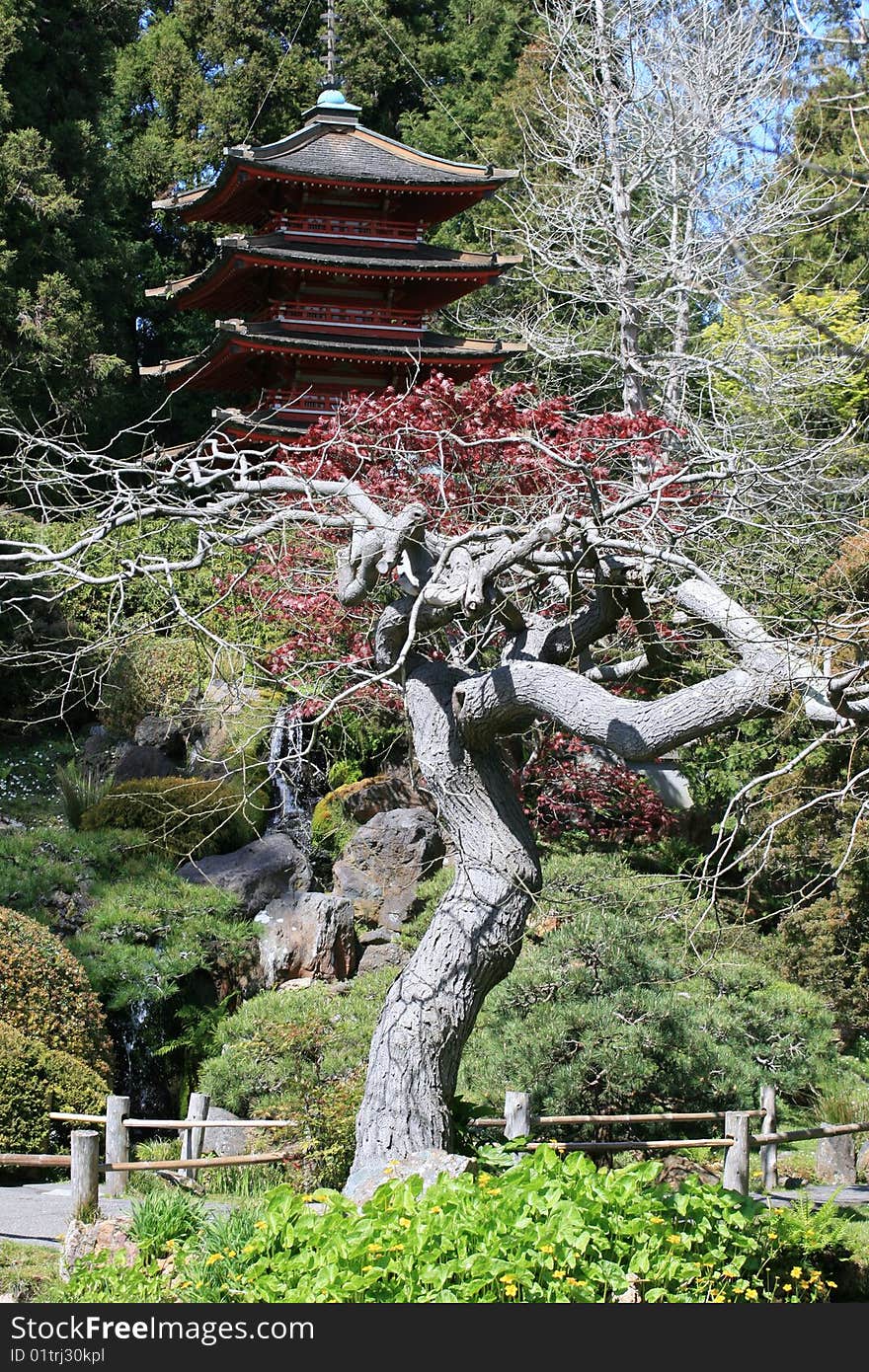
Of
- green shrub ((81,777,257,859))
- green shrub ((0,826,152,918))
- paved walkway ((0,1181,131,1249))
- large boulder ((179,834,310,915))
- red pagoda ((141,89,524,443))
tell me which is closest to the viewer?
paved walkway ((0,1181,131,1249))

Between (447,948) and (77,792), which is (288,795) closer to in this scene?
(77,792)

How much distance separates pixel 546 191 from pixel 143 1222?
18708mm

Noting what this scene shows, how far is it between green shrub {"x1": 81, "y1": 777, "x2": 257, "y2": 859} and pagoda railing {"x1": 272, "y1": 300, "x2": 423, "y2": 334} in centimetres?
810

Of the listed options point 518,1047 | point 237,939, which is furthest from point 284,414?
point 518,1047

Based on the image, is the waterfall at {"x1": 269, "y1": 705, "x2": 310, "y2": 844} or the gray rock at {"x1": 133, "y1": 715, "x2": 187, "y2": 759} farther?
the gray rock at {"x1": 133, "y1": 715, "x2": 187, "y2": 759}

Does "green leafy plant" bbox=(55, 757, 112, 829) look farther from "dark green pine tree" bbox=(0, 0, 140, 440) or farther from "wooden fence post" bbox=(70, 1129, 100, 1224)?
"wooden fence post" bbox=(70, 1129, 100, 1224)

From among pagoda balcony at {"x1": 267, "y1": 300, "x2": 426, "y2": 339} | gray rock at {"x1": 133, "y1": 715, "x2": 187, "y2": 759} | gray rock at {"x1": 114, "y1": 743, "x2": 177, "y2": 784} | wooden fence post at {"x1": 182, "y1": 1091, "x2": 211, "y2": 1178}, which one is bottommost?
wooden fence post at {"x1": 182, "y1": 1091, "x2": 211, "y2": 1178}

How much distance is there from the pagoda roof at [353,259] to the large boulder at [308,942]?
383 inches

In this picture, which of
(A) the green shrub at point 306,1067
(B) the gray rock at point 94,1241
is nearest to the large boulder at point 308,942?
(A) the green shrub at point 306,1067

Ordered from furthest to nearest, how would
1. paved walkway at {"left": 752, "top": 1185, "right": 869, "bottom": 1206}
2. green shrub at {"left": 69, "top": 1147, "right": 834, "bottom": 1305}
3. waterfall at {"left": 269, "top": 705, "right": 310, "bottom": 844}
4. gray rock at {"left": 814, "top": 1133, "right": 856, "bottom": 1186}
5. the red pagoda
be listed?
1. the red pagoda
2. waterfall at {"left": 269, "top": 705, "right": 310, "bottom": 844}
3. gray rock at {"left": 814, "top": 1133, "right": 856, "bottom": 1186}
4. paved walkway at {"left": 752, "top": 1185, "right": 869, "bottom": 1206}
5. green shrub at {"left": 69, "top": 1147, "right": 834, "bottom": 1305}

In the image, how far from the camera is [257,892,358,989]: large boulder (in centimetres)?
Answer: 1088

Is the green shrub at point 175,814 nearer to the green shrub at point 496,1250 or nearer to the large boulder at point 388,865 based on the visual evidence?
the large boulder at point 388,865

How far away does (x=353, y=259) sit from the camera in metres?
17.8

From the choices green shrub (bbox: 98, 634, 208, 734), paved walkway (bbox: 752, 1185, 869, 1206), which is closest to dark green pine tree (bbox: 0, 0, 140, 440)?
green shrub (bbox: 98, 634, 208, 734)
